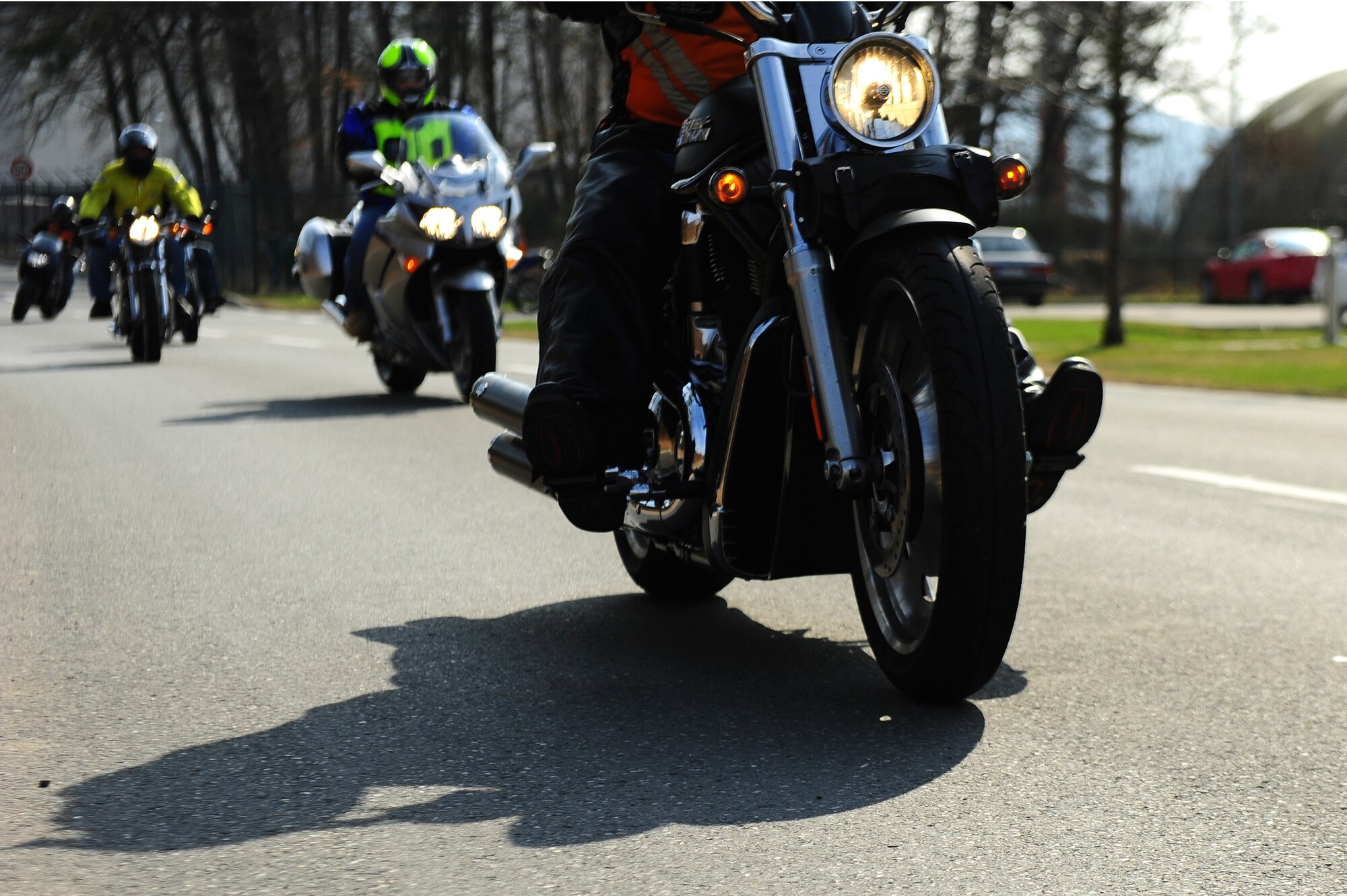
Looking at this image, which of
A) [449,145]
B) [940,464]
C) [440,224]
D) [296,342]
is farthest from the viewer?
[296,342]

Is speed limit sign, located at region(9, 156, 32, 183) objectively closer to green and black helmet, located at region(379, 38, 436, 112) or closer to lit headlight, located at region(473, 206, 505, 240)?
green and black helmet, located at region(379, 38, 436, 112)

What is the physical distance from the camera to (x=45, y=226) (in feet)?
74.7

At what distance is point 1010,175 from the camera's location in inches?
144

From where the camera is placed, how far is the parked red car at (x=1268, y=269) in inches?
1340

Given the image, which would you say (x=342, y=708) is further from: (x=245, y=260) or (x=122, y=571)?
(x=245, y=260)

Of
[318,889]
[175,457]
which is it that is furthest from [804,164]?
[175,457]

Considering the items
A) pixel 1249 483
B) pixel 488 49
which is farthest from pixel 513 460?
pixel 488 49

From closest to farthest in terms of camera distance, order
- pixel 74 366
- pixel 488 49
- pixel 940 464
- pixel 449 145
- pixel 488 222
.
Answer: pixel 940 464 → pixel 488 222 → pixel 449 145 → pixel 74 366 → pixel 488 49

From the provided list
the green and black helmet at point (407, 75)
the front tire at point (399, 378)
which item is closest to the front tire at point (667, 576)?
the green and black helmet at point (407, 75)

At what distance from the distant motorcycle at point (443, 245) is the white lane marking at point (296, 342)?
687 centimetres

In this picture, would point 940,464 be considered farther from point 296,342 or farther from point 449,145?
point 296,342

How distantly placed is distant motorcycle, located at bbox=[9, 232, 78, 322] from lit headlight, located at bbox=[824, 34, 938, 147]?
815 inches

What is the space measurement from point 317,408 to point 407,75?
82.0 inches

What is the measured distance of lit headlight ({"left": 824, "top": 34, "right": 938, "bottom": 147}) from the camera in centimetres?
358
